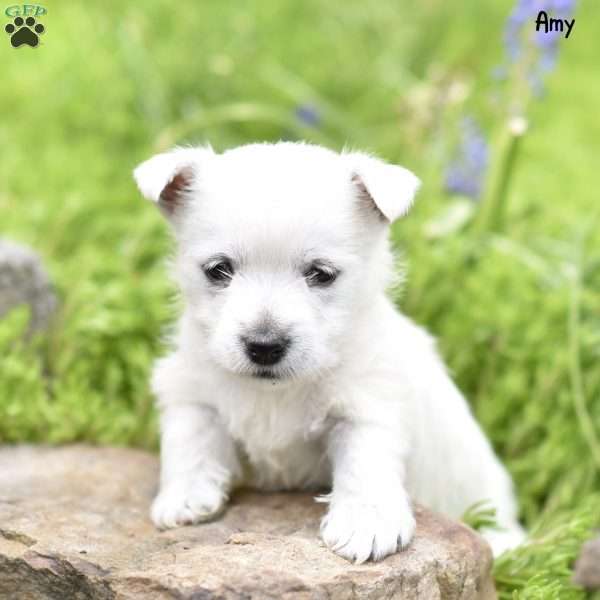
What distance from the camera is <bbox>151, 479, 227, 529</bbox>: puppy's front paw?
13.2 ft

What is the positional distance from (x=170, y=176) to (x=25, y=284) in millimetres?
2155

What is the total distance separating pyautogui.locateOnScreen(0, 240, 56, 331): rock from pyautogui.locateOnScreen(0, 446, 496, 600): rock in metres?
1.38

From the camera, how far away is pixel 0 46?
893 centimetres

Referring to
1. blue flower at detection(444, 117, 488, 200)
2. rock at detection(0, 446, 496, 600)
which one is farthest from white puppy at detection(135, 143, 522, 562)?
blue flower at detection(444, 117, 488, 200)

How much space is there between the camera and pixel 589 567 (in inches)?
177

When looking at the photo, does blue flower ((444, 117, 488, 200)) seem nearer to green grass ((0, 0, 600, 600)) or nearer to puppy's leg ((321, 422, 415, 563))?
green grass ((0, 0, 600, 600))

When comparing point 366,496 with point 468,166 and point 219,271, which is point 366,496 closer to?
point 219,271

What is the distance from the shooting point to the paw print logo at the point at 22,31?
15.8 ft

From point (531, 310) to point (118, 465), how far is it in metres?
2.91

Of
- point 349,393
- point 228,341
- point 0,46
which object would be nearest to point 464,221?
point 349,393

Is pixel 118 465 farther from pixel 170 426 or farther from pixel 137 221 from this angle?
pixel 137 221

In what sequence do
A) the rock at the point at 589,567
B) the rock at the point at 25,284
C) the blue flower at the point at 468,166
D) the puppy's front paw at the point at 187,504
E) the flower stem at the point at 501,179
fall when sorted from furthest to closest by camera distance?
the blue flower at the point at 468,166 → the flower stem at the point at 501,179 → the rock at the point at 25,284 → the rock at the point at 589,567 → the puppy's front paw at the point at 187,504

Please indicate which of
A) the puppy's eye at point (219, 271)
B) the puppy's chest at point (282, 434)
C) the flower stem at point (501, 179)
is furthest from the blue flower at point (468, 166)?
the puppy's eye at point (219, 271)

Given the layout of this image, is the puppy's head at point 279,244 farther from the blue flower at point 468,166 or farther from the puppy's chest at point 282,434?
the blue flower at point 468,166
